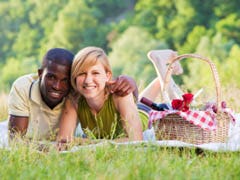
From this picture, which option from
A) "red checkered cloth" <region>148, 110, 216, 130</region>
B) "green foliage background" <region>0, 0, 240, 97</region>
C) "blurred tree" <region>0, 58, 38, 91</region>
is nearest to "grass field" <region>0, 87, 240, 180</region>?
"red checkered cloth" <region>148, 110, 216, 130</region>

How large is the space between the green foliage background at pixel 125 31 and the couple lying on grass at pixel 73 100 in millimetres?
21238

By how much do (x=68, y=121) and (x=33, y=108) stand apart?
23 cm

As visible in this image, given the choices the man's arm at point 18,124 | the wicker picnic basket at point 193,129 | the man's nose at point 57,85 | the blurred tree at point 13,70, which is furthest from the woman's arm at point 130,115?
the blurred tree at point 13,70

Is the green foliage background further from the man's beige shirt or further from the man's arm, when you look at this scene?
the man's arm

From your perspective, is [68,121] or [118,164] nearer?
[118,164]

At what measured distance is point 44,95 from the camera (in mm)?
3430

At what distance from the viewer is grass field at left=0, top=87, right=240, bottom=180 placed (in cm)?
237

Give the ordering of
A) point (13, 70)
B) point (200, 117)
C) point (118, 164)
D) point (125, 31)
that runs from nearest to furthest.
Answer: point (118, 164), point (200, 117), point (13, 70), point (125, 31)

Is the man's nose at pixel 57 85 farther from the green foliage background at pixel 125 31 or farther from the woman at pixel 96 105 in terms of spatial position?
the green foliage background at pixel 125 31

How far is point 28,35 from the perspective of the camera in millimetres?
37781

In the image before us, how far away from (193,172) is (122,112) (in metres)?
0.97

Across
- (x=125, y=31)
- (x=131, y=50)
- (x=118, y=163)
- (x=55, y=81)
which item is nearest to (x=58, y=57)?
(x=55, y=81)

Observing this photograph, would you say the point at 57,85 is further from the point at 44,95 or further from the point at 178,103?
the point at 178,103

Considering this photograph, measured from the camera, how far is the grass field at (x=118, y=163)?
2367 millimetres
